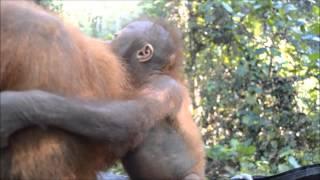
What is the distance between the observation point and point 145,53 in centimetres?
280

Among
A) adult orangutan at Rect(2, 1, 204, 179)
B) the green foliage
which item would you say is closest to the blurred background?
the green foliage

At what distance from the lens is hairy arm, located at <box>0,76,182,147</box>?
2.00 m

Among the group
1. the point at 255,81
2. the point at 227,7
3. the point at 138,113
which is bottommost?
the point at 255,81

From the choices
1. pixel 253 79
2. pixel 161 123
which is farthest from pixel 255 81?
pixel 161 123

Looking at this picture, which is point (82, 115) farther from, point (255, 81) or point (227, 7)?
point (255, 81)

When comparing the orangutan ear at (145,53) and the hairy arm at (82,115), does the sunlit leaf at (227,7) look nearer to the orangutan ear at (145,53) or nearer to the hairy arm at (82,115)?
the orangutan ear at (145,53)

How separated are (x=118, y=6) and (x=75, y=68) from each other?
6.88m

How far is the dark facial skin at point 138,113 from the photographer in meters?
Answer: 2.01

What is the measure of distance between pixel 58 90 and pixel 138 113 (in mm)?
302

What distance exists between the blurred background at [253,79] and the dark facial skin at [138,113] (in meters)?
1.65

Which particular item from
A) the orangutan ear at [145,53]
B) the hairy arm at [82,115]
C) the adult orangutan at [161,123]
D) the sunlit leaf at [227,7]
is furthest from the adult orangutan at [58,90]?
the sunlit leaf at [227,7]

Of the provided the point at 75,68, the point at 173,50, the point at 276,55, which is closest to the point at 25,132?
the point at 75,68

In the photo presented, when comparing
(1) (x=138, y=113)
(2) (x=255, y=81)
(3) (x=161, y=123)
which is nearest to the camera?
(1) (x=138, y=113)

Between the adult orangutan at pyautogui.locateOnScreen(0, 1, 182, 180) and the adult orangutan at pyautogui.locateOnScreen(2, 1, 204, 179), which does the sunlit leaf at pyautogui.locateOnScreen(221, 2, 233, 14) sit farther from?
the adult orangutan at pyautogui.locateOnScreen(0, 1, 182, 180)
